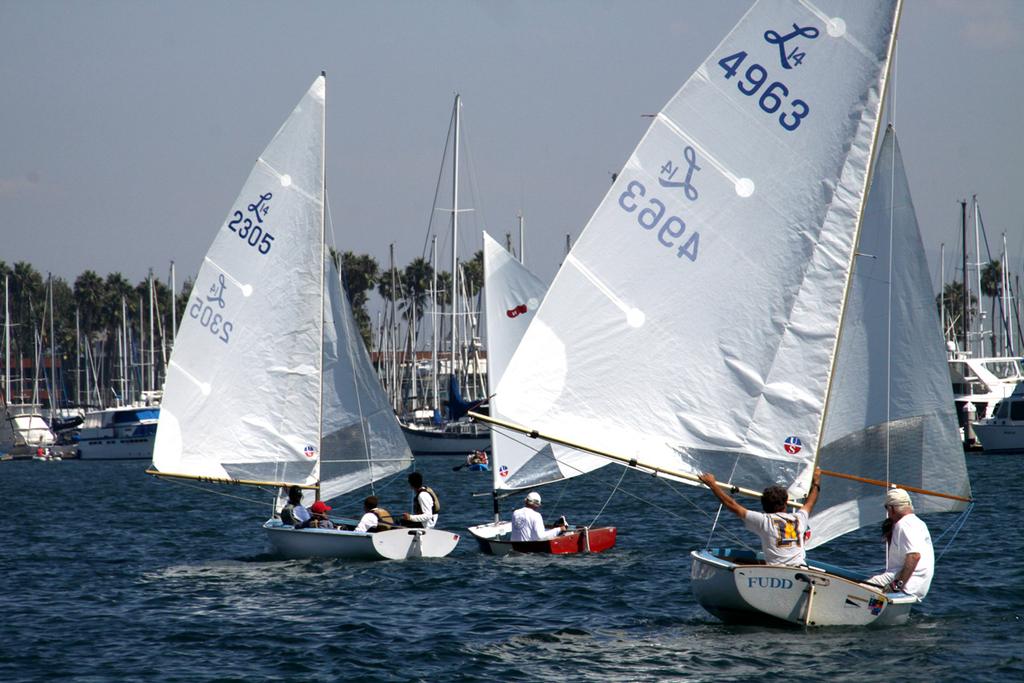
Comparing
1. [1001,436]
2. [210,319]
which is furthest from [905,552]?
[1001,436]

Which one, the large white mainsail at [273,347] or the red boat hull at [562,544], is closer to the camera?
the red boat hull at [562,544]

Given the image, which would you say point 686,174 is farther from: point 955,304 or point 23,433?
point 955,304

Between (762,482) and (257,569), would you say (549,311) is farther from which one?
(257,569)

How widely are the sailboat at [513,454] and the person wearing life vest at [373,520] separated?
200 cm

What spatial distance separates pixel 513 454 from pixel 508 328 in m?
3.10

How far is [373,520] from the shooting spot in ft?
69.2

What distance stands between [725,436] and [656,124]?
3577 mm

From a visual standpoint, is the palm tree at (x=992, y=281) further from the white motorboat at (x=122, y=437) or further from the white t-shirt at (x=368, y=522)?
the white t-shirt at (x=368, y=522)

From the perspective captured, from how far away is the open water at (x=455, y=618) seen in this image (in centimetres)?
1295

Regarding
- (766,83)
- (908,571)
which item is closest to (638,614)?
(908,571)

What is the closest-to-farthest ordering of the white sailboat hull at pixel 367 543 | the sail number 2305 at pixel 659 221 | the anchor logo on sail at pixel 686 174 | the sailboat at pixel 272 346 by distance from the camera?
the anchor logo on sail at pixel 686 174
the sail number 2305 at pixel 659 221
the white sailboat hull at pixel 367 543
the sailboat at pixel 272 346

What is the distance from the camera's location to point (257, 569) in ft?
69.6

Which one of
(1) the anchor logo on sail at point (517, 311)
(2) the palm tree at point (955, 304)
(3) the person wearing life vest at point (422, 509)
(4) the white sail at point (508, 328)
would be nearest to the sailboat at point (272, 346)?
(3) the person wearing life vest at point (422, 509)

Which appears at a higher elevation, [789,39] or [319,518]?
[789,39]
